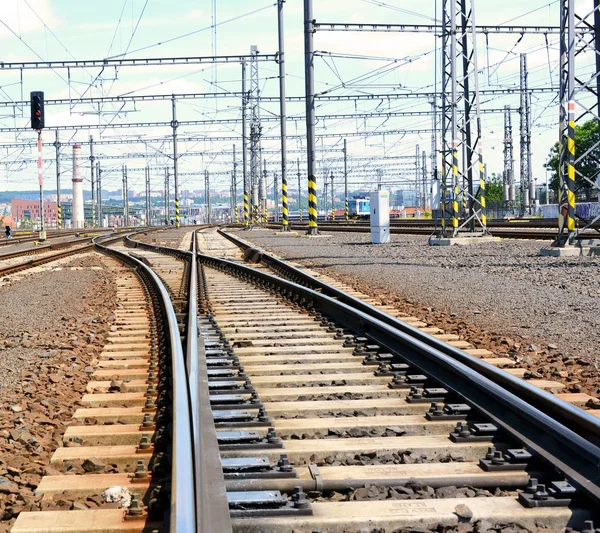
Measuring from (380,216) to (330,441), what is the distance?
66.8 feet

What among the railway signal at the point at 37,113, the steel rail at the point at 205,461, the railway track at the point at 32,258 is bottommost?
the steel rail at the point at 205,461

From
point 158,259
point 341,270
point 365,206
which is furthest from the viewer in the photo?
point 365,206

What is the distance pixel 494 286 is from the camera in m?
12.5

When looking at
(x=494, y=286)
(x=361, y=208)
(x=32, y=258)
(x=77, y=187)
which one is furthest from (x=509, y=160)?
(x=77, y=187)

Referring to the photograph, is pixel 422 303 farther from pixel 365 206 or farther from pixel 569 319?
pixel 365 206

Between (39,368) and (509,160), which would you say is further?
(509,160)

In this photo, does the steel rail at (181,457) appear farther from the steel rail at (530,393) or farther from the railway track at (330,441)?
the steel rail at (530,393)

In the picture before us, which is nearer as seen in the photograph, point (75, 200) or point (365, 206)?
point (365, 206)

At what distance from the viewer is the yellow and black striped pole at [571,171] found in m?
17.0

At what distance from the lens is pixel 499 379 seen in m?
5.24

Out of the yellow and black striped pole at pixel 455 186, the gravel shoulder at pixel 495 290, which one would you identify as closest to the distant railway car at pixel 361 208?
the yellow and black striped pole at pixel 455 186

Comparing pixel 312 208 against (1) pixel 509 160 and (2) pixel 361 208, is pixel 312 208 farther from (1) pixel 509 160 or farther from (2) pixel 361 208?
(2) pixel 361 208

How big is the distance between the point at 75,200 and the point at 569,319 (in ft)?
329

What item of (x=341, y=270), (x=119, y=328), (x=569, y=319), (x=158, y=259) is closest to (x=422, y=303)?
(x=569, y=319)
